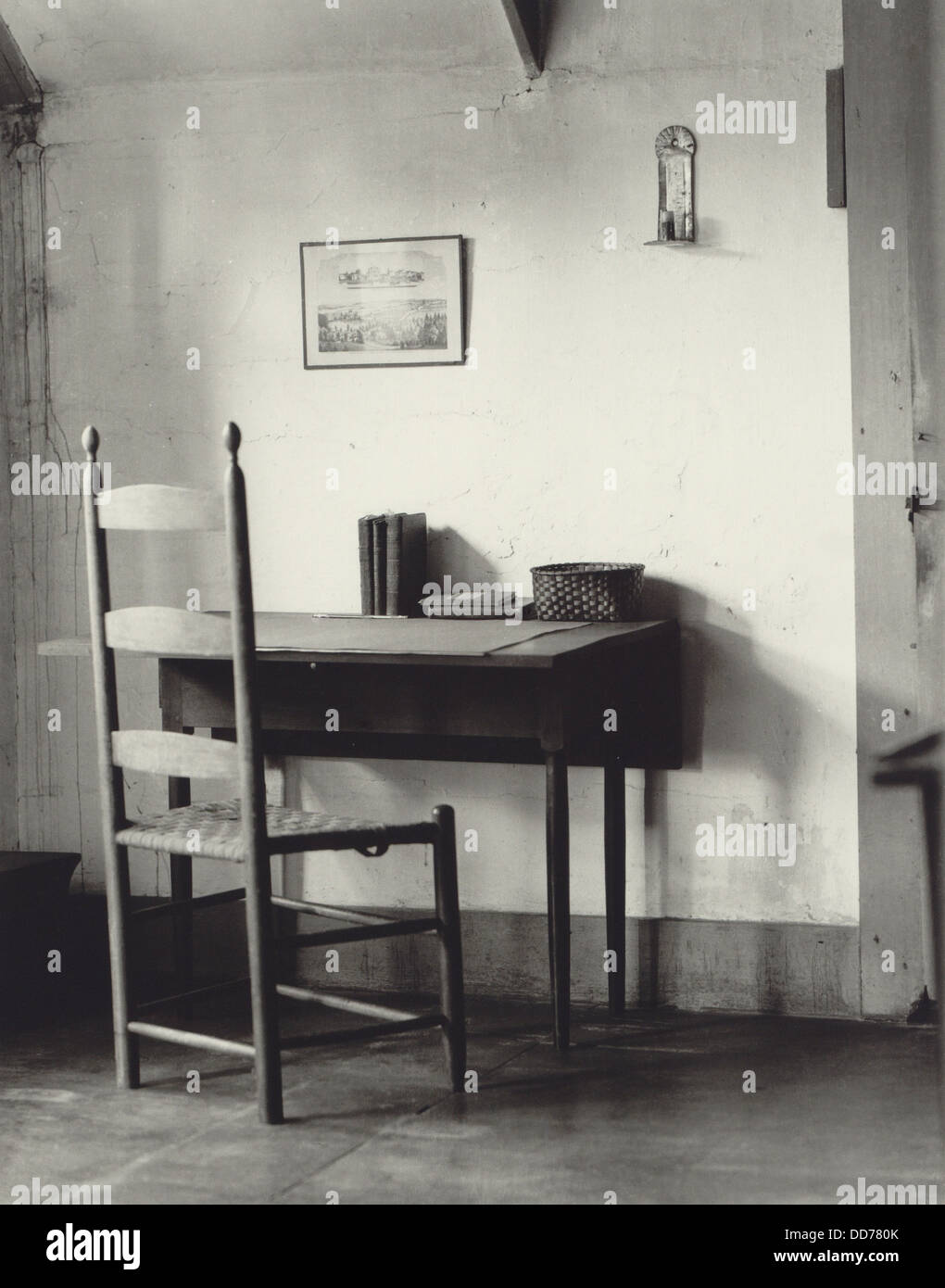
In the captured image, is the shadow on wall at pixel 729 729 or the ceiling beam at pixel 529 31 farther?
the shadow on wall at pixel 729 729

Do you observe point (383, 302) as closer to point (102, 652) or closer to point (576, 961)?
point (102, 652)

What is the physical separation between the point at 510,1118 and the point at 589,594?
1.22 metres

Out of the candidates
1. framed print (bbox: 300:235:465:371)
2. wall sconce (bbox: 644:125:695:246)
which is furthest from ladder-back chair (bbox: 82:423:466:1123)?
wall sconce (bbox: 644:125:695:246)

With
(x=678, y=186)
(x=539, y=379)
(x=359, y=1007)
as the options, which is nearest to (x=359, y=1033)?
(x=359, y=1007)

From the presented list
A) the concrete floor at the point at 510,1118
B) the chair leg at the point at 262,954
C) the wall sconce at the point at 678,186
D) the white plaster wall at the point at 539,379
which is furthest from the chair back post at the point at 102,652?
the wall sconce at the point at 678,186

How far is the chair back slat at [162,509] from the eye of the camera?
324cm

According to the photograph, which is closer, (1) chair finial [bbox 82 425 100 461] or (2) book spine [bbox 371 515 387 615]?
(1) chair finial [bbox 82 425 100 461]

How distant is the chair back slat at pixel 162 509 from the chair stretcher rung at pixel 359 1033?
3.29 ft

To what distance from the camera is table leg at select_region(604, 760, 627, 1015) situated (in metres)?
4.02

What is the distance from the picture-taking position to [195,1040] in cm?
334

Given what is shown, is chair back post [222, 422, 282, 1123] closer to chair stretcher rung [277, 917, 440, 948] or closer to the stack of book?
chair stretcher rung [277, 917, 440, 948]

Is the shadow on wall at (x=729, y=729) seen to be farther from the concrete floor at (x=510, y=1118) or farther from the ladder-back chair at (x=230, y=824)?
the ladder-back chair at (x=230, y=824)
